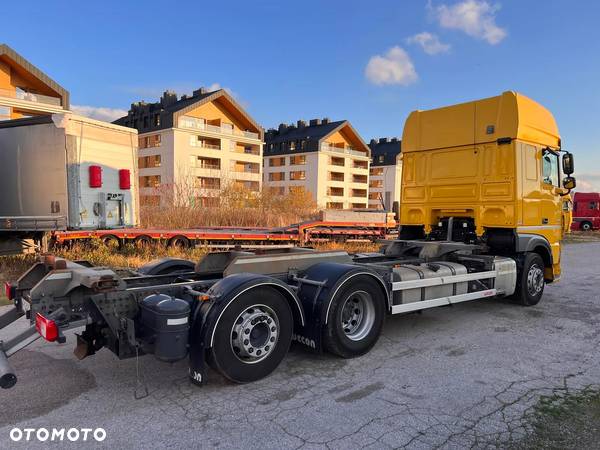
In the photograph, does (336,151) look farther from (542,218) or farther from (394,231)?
(542,218)

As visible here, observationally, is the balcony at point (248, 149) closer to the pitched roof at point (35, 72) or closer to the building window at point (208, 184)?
the building window at point (208, 184)

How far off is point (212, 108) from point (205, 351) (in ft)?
173

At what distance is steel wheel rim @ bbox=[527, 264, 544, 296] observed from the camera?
760cm

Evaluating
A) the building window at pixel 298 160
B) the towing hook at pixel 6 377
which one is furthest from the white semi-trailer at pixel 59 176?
the building window at pixel 298 160

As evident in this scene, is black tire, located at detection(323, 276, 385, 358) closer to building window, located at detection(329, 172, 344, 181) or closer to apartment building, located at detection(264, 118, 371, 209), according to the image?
apartment building, located at detection(264, 118, 371, 209)

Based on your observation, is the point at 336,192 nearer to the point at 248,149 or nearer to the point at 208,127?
the point at 248,149

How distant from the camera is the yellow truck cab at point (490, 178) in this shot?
7.04 m

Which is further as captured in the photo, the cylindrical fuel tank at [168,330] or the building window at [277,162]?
the building window at [277,162]

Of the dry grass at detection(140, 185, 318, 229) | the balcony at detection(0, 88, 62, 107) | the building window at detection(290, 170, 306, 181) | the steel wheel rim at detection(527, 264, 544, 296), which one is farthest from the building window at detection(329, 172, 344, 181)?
the steel wheel rim at detection(527, 264, 544, 296)

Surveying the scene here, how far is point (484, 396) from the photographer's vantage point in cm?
397

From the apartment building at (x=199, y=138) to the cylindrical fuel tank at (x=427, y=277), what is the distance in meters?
41.5

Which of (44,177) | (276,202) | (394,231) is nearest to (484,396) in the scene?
(44,177)

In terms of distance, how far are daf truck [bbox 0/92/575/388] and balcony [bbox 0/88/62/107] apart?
33581 millimetres

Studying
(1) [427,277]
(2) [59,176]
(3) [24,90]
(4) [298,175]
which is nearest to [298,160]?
(4) [298,175]
